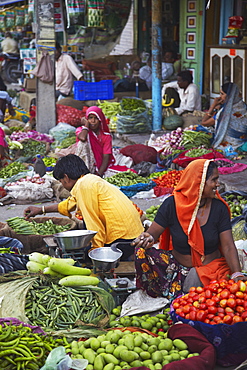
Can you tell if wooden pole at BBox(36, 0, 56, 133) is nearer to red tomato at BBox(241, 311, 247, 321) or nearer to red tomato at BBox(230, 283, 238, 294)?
red tomato at BBox(230, 283, 238, 294)

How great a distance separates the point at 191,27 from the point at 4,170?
21.8 feet

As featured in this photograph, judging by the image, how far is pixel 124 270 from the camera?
459 cm

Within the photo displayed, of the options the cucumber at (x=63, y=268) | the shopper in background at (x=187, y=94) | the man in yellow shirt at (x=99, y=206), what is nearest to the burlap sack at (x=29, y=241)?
the man in yellow shirt at (x=99, y=206)

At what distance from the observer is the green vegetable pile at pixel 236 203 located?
6195 millimetres

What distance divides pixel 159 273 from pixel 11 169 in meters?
4.55

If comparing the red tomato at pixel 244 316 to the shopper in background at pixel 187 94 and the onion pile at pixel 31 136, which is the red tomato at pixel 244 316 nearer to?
the onion pile at pixel 31 136

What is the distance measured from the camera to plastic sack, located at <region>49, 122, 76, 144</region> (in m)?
10.8

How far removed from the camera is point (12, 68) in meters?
21.4

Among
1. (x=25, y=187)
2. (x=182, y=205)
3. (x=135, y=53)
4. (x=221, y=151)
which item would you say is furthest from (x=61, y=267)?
(x=135, y=53)

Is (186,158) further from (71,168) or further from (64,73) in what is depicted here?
(64,73)

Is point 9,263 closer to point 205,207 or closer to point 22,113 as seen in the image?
point 205,207

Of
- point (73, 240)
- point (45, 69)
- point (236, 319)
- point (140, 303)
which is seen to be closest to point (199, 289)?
point (236, 319)

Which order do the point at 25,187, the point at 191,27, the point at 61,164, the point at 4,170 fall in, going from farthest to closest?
1. the point at 191,27
2. the point at 4,170
3. the point at 25,187
4. the point at 61,164

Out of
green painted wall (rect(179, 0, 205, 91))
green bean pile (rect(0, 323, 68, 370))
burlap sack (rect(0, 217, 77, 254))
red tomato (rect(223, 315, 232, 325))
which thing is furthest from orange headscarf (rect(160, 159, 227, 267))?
green painted wall (rect(179, 0, 205, 91))
